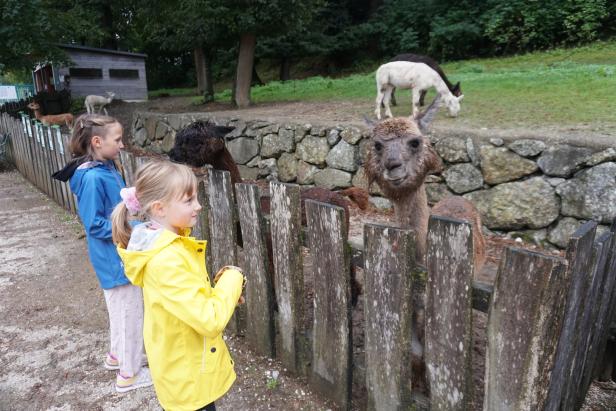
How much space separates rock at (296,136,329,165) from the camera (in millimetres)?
7082

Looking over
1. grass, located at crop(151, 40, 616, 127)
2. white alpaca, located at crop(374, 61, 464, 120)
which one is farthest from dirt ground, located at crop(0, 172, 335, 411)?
white alpaca, located at crop(374, 61, 464, 120)

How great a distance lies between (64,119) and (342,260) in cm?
1194

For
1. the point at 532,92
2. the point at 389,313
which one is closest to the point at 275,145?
the point at 532,92

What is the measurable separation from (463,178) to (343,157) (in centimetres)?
195

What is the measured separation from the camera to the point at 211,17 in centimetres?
1065

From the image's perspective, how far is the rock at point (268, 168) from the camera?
800 cm

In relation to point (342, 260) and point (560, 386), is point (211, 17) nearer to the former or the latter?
point (342, 260)

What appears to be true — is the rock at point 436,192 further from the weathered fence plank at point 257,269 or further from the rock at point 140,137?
the rock at point 140,137

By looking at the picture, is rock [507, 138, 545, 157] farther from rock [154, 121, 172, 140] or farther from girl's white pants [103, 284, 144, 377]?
rock [154, 121, 172, 140]

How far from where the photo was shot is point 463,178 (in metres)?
5.51

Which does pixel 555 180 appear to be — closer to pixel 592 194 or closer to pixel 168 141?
pixel 592 194

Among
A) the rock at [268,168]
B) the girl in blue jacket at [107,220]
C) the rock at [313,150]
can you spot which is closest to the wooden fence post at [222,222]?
the girl in blue jacket at [107,220]

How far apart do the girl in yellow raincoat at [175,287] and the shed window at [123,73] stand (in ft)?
66.5

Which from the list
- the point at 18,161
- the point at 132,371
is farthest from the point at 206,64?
the point at 132,371
